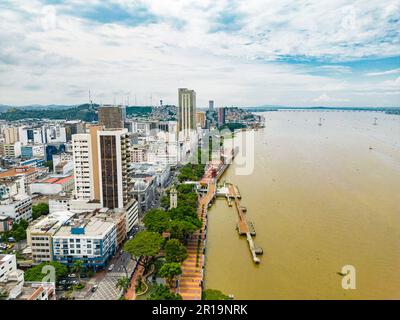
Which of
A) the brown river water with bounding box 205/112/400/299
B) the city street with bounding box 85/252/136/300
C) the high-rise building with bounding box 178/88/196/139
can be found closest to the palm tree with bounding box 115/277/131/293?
the city street with bounding box 85/252/136/300

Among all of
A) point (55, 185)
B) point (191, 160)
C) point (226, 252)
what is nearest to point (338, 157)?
point (191, 160)

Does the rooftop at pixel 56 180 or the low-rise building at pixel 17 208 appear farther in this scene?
the rooftop at pixel 56 180

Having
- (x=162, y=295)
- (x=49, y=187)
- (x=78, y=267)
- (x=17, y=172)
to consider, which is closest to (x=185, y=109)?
(x=17, y=172)

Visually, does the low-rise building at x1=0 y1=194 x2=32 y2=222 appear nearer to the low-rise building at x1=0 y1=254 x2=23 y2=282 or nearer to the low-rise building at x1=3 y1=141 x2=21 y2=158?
the low-rise building at x1=0 y1=254 x2=23 y2=282

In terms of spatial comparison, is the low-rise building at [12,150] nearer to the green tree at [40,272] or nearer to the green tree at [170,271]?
the green tree at [40,272]

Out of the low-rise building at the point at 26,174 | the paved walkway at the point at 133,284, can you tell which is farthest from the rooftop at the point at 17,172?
the paved walkway at the point at 133,284
